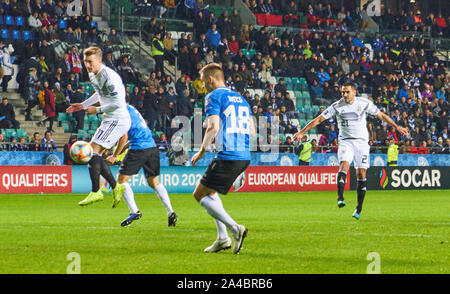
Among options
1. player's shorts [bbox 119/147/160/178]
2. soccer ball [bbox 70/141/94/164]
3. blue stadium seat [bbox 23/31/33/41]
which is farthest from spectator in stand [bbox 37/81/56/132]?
player's shorts [bbox 119/147/160/178]

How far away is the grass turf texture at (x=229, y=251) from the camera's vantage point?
24.2ft

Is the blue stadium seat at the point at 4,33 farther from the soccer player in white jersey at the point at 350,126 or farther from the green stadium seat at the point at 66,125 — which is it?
the soccer player in white jersey at the point at 350,126

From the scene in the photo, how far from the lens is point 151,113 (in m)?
26.2

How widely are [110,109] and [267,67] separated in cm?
2089

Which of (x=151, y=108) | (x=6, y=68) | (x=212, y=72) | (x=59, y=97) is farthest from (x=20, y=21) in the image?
(x=212, y=72)

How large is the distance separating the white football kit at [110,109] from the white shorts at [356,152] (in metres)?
4.78

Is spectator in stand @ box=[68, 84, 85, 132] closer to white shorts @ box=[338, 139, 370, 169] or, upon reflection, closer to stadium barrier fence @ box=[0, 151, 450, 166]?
stadium barrier fence @ box=[0, 151, 450, 166]

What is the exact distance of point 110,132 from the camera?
38.8ft

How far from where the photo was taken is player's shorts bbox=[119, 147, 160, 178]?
37.7 ft

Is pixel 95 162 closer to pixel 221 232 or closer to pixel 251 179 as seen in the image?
pixel 221 232

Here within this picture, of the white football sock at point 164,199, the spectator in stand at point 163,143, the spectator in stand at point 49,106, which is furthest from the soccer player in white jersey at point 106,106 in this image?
the spectator in stand at point 163,143

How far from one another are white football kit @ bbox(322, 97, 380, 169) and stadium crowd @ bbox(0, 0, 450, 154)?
10987 mm

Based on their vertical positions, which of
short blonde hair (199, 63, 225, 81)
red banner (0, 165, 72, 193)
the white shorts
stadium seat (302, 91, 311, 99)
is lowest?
red banner (0, 165, 72, 193)

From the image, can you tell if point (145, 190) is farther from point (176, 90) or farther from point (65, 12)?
point (65, 12)
